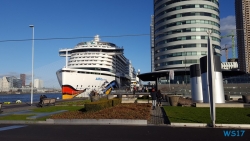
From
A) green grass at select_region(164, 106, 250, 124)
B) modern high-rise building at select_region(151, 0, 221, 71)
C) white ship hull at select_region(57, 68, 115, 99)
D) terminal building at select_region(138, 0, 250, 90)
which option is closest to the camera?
green grass at select_region(164, 106, 250, 124)

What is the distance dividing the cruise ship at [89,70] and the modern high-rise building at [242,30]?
7888 centimetres

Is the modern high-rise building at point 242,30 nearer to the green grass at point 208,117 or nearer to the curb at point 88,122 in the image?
the green grass at point 208,117

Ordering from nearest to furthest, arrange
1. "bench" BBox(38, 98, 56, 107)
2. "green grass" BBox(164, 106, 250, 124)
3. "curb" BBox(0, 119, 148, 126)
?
"green grass" BBox(164, 106, 250, 124)
"curb" BBox(0, 119, 148, 126)
"bench" BBox(38, 98, 56, 107)

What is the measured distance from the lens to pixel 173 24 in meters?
66.1

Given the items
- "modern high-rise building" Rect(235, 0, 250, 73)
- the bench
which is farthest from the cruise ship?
"modern high-rise building" Rect(235, 0, 250, 73)

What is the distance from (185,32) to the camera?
6419 cm

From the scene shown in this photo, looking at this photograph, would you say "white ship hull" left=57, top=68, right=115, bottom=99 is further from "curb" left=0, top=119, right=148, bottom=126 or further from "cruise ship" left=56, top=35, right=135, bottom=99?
"curb" left=0, top=119, right=148, bottom=126

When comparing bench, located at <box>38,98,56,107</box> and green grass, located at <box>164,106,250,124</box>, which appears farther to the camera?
bench, located at <box>38,98,56,107</box>

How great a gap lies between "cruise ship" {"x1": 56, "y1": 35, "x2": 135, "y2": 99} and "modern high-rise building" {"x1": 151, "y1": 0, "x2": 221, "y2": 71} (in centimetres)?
1362

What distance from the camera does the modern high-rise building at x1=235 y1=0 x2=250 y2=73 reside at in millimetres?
116750

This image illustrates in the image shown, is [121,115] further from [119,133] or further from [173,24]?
[173,24]

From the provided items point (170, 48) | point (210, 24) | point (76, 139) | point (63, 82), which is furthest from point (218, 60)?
point (210, 24)

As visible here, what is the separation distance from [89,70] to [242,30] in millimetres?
90838

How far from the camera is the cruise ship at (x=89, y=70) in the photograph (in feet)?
172
